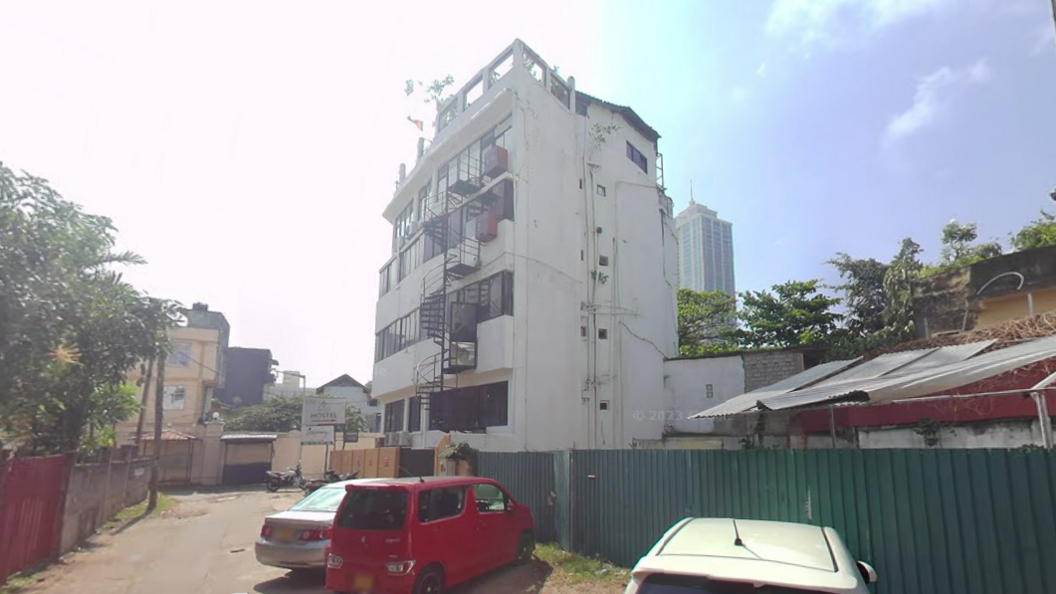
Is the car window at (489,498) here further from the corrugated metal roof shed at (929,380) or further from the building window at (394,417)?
the building window at (394,417)

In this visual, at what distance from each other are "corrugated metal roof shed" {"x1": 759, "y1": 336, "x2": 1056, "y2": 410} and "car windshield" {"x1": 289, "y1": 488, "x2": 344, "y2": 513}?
7099 millimetres

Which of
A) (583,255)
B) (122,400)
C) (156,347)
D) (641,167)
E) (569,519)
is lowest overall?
(569,519)

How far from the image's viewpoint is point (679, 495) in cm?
848

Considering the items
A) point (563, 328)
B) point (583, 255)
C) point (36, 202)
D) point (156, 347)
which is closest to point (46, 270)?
point (36, 202)

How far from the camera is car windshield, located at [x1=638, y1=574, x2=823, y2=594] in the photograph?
3197mm

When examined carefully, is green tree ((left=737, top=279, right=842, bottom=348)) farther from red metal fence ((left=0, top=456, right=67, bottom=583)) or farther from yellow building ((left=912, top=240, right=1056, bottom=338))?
red metal fence ((left=0, top=456, right=67, bottom=583))

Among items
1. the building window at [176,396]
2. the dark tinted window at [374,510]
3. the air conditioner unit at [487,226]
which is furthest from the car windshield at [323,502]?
the building window at [176,396]

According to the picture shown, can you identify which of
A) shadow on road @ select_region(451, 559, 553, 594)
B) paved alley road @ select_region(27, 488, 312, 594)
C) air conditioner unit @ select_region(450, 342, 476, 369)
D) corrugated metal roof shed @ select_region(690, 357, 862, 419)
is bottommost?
paved alley road @ select_region(27, 488, 312, 594)

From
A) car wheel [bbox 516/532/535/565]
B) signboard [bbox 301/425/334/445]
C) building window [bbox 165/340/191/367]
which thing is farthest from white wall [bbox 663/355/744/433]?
building window [bbox 165/340/191/367]

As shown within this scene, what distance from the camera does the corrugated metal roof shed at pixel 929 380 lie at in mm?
6164

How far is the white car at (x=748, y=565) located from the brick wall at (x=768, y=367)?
1613cm

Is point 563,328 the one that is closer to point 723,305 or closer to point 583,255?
point 583,255

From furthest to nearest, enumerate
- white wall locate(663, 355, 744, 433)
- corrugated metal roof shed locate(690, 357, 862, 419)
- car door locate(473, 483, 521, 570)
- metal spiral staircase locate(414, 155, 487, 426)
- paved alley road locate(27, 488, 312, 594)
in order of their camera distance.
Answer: white wall locate(663, 355, 744, 433)
metal spiral staircase locate(414, 155, 487, 426)
paved alley road locate(27, 488, 312, 594)
car door locate(473, 483, 521, 570)
corrugated metal roof shed locate(690, 357, 862, 419)

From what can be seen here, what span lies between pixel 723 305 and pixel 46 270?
3184cm
